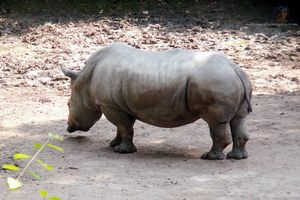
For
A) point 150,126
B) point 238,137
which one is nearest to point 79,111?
point 150,126

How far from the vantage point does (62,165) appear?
6.19 meters

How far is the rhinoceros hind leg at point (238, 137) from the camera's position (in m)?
6.34

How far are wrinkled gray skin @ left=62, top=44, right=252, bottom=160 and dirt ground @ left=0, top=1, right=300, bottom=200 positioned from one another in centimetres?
30

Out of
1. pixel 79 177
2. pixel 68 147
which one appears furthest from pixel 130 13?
pixel 79 177

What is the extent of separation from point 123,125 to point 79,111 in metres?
0.69

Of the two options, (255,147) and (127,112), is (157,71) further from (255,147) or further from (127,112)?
(255,147)

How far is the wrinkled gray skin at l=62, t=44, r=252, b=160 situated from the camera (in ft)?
19.8

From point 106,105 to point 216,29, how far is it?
6961 millimetres

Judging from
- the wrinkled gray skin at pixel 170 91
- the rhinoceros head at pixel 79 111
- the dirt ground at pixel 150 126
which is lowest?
the dirt ground at pixel 150 126

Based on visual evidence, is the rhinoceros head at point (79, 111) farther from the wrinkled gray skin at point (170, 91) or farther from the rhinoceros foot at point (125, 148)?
the rhinoceros foot at point (125, 148)

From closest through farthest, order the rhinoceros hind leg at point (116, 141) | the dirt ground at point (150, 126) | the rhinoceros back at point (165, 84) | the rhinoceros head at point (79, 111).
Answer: the dirt ground at point (150, 126), the rhinoceros back at point (165, 84), the rhinoceros hind leg at point (116, 141), the rhinoceros head at point (79, 111)

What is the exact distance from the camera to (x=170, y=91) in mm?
6191

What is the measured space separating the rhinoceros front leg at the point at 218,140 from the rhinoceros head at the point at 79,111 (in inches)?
56.9

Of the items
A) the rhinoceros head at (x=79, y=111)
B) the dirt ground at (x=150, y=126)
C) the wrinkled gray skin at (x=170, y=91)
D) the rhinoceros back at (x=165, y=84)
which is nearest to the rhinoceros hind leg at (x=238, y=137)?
the wrinkled gray skin at (x=170, y=91)
